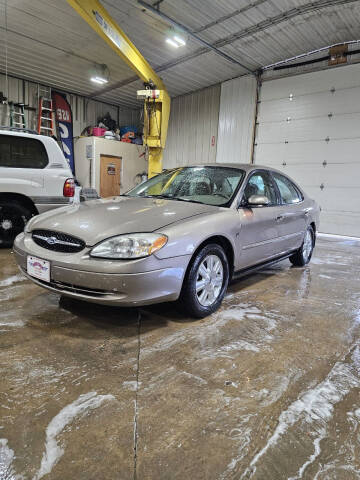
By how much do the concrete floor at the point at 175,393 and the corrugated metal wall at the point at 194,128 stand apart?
956 centimetres

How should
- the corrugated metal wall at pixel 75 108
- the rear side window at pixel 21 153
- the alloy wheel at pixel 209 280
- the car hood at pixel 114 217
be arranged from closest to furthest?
the car hood at pixel 114 217 < the alloy wheel at pixel 209 280 < the rear side window at pixel 21 153 < the corrugated metal wall at pixel 75 108

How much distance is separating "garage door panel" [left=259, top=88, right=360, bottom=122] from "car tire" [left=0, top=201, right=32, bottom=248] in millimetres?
7645

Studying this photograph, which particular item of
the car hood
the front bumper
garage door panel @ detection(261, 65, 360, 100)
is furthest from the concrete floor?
garage door panel @ detection(261, 65, 360, 100)

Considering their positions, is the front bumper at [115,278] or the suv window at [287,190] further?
the suv window at [287,190]

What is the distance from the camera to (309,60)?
851 centimetres

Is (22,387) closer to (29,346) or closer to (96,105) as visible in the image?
(29,346)

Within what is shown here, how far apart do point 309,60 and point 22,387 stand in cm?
983

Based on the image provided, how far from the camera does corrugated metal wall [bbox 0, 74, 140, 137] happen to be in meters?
9.84

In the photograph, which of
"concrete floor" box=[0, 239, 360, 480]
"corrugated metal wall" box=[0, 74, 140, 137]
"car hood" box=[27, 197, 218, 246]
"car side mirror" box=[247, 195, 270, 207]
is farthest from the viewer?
"corrugated metal wall" box=[0, 74, 140, 137]

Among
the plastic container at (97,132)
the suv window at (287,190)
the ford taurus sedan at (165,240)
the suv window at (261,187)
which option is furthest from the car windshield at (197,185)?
the plastic container at (97,132)

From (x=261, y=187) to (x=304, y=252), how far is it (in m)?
1.55

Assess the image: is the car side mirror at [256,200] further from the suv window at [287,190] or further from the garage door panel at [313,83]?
the garage door panel at [313,83]

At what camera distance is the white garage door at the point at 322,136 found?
26.1ft

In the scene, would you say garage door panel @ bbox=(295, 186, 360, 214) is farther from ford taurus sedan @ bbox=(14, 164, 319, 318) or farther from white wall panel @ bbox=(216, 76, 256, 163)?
ford taurus sedan @ bbox=(14, 164, 319, 318)
